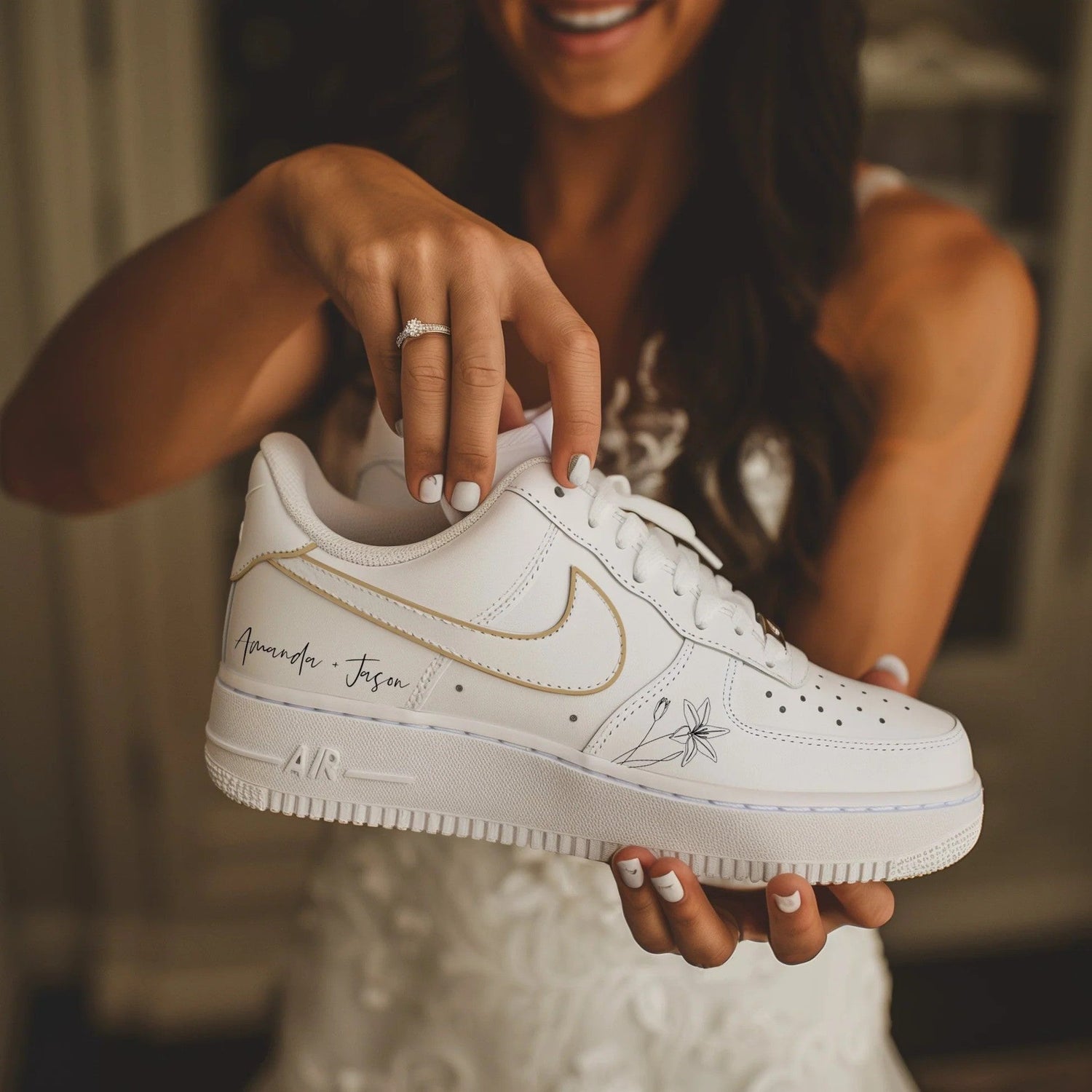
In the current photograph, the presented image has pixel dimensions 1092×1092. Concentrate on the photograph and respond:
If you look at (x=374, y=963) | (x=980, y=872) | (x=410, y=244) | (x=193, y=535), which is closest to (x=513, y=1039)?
(x=374, y=963)

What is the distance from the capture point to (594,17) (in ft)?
1.65

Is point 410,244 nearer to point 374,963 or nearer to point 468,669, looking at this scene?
point 468,669

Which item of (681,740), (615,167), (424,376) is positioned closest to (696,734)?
(681,740)

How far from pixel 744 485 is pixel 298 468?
0.28 meters

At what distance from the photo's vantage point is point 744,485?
2.05 ft

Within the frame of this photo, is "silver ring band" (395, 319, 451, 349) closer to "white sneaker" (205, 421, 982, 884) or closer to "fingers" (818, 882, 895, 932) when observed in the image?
"white sneaker" (205, 421, 982, 884)

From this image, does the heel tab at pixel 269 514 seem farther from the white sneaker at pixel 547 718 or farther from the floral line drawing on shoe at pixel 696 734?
the floral line drawing on shoe at pixel 696 734

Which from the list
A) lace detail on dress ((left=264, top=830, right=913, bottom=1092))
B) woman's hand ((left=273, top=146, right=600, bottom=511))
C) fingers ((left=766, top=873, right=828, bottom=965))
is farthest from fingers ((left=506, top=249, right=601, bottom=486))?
lace detail on dress ((left=264, top=830, right=913, bottom=1092))

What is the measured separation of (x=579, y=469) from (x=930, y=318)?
1.10ft

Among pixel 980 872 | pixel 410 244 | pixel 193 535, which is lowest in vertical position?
pixel 980 872

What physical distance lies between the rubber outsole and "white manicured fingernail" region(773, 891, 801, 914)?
0.03 metres

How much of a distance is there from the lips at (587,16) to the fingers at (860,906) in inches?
17.7

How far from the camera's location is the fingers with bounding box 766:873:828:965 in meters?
0.44

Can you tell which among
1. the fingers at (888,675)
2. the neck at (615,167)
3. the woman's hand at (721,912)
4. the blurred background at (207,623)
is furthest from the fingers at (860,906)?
the blurred background at (207,623)
